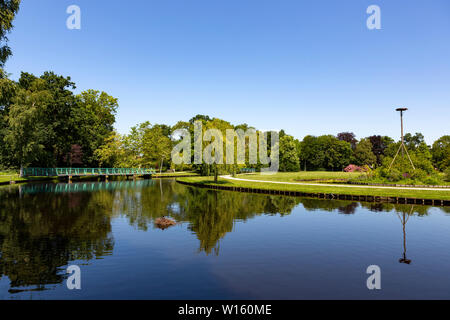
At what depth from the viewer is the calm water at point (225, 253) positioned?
30.0 feet

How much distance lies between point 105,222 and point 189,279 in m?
11.3

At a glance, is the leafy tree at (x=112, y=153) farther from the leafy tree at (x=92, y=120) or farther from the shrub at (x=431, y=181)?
the shrub at (x=431, y=181)

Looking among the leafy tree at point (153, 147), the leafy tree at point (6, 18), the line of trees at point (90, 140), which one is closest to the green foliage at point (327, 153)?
the line of trees at point (90, 140)

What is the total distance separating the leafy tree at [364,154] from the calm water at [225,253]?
7567 cm

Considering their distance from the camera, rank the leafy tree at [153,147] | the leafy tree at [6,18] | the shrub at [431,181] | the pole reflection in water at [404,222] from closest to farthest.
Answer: the pole reflection in water at [404,222], the leafy tree at [6,18], the shrub at [431,181], the leafy tree at [153,147]

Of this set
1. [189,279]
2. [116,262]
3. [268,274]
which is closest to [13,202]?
[116,262]

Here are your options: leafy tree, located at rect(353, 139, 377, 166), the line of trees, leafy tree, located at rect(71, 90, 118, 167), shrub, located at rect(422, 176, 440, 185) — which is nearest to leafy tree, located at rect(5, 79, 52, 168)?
the line of trees

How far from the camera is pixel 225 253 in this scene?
42.1ft

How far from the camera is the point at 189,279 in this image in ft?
32.4

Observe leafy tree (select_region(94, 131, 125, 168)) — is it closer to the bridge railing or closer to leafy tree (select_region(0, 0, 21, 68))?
the bridge railing

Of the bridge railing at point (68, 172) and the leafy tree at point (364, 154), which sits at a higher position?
the leafy tree at point (364, 154)

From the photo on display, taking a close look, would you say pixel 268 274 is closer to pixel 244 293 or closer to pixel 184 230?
pixel 244 293

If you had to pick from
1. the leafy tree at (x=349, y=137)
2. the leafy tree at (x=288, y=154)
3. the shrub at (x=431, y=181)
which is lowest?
the shrub at (x=431, y=181)

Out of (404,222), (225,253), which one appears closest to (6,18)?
(225,253)
